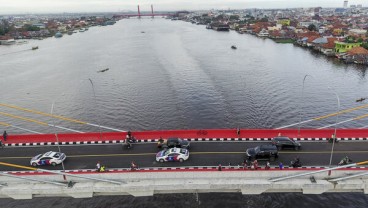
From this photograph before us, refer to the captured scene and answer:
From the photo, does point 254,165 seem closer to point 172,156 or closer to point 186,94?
point 172,156

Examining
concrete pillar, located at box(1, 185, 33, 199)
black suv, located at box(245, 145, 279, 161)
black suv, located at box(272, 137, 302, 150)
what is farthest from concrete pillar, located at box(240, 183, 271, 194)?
concrete pillar, located at box(1, 185, 33, 199)

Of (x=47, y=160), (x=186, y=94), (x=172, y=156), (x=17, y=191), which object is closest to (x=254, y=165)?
(x=172, y=156)

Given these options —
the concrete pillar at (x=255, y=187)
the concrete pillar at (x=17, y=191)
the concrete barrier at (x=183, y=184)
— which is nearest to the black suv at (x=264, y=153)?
the concrete barrier at (x=183, y=184)

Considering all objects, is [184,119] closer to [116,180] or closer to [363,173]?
[116,180]

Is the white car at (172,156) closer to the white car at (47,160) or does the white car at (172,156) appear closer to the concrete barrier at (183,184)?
the concrete barrier at (183,184)

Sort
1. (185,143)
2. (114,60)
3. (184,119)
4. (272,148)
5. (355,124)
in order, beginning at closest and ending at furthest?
(272,148) < (185,143) < (355,124) < (184,119) < (114,60)

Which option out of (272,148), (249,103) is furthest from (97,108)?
(272,148)

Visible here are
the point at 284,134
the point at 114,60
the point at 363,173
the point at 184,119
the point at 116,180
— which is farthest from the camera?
the point at 114,60
